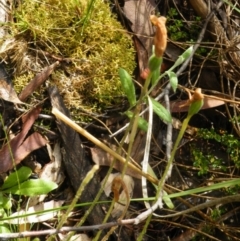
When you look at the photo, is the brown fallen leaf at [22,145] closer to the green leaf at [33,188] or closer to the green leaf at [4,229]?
the green leaf at [33,188]

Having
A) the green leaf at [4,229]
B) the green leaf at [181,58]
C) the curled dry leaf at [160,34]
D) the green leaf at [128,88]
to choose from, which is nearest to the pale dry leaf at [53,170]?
the green leaf at [4,229]

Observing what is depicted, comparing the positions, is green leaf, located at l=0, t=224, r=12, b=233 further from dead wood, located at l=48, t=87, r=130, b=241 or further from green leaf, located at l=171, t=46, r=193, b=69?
green leaf, located at l=171, t=46, r=193, b=69

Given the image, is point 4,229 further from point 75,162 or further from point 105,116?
point 105,116

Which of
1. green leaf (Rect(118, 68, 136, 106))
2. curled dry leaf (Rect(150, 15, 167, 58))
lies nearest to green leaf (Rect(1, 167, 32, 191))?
green leaf (Rect(118, 68, 136, 106))

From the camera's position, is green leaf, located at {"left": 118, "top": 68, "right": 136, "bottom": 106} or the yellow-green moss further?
the yellow-green moss

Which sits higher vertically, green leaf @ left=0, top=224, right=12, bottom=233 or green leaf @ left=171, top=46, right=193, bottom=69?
green leaf @ left=171, top=46, right=193, bottom=69

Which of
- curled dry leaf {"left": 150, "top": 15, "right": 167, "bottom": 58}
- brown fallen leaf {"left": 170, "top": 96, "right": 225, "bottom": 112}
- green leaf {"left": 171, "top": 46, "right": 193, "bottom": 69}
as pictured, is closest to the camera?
curled dry leaf {"left": 150, "top": 15, "right": 167, "bottom": 58}

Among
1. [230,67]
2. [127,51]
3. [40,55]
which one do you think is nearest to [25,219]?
[40,55]

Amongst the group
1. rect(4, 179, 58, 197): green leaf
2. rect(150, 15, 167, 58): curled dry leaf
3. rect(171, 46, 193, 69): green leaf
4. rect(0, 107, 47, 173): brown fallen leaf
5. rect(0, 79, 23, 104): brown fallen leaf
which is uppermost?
rect(150, 15, 167, 58): curled dry leaf
